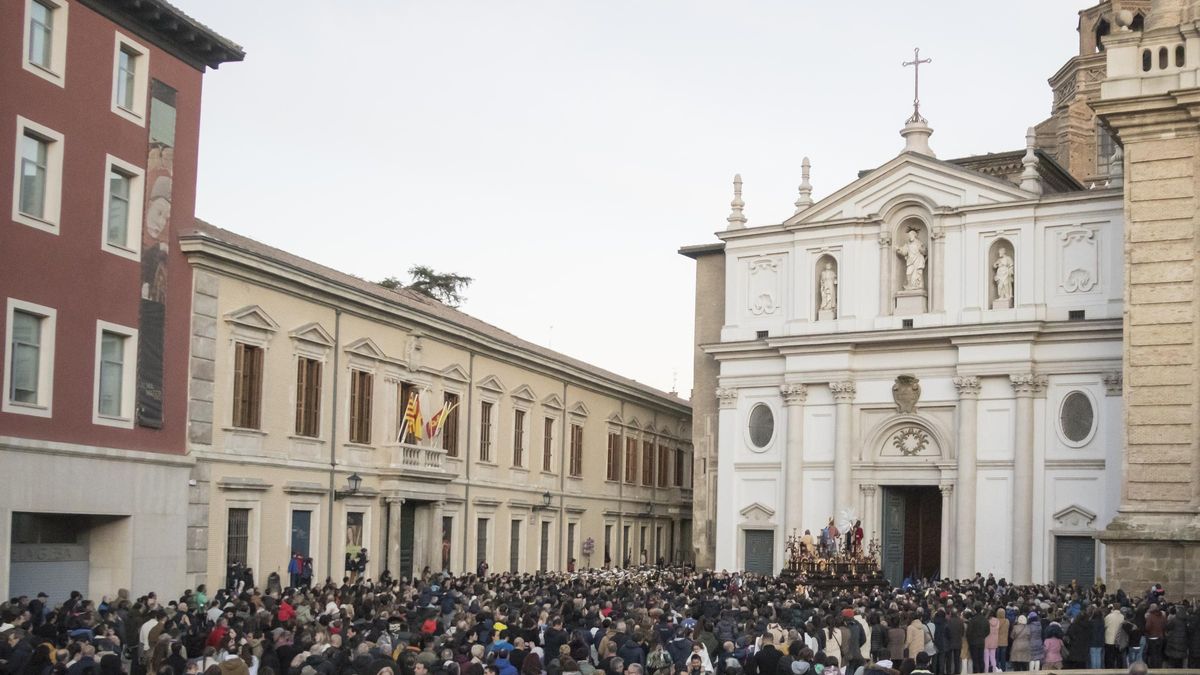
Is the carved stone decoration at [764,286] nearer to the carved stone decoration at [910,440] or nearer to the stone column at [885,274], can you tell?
the stone column at [885,274]

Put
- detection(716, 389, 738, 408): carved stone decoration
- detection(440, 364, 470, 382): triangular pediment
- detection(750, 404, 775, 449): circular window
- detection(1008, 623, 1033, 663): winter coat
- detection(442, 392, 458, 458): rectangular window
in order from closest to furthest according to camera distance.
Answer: detection(1008, 623, 1033, 663): winter coat
detection(442, 392, 458, 458): rectangular window
detection(440, 364, 470, 382): triangular pediment
detection(750, 404, 775, 449): circular window
detection(716, 389, 738, 408): carved stone decoration

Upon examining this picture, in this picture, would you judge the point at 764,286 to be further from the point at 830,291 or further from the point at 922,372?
the point at 922,372

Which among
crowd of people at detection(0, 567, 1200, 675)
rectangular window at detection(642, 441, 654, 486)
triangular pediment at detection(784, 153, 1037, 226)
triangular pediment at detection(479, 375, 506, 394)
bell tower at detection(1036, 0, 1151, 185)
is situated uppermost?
bell tower at detection(1036, 0, 1151, 185)

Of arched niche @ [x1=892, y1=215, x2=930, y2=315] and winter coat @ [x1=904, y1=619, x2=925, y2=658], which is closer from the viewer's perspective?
winter coat @ [x1=904, y1=619, x2=925, y2=658]

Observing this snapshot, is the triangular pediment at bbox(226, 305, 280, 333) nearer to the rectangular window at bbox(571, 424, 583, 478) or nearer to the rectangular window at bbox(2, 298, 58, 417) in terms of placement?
the rectangular window at bbox(2, 298, 58, 417)

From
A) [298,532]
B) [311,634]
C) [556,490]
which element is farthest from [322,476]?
[311,634]

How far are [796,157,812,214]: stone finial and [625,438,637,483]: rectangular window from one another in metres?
11.4

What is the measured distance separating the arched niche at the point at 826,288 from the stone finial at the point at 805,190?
2504 mm

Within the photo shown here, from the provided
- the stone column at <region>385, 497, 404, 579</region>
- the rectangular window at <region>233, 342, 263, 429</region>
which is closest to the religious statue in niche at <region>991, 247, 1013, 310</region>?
the stone column at <region>385, 497, 404, 579</region>

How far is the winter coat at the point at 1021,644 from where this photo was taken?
24156 mm

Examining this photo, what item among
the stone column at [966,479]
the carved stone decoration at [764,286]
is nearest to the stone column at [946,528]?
the stone column at [966,479]

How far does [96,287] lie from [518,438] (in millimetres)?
19877

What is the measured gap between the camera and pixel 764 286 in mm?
48469

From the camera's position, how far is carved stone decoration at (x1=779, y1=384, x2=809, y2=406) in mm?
46719
